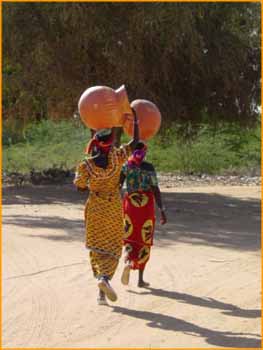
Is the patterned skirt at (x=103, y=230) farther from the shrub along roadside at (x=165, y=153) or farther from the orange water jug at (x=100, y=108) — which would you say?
the shrub along roadside at (x=165, y=153)

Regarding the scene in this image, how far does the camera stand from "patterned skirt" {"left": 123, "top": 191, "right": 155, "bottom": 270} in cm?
715

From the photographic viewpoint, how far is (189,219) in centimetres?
1339

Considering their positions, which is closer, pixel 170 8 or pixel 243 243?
pixel 243 243

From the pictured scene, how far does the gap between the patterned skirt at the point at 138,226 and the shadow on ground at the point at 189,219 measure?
2.99 m

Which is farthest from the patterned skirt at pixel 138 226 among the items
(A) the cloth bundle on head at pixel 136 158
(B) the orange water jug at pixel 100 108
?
(B) the orange water jug at pixel 100 108

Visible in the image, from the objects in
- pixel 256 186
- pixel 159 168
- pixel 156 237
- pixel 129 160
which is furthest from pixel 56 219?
pixel 159 168

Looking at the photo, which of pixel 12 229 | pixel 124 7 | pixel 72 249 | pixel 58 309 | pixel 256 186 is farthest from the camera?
pixel 256 186

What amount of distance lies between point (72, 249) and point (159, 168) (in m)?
20.1

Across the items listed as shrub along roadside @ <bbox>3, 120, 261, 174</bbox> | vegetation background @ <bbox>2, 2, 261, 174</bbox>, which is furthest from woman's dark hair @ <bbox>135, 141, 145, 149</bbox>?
shrub along roadside @ <bbox>3, 120, 261, 174</bbox>

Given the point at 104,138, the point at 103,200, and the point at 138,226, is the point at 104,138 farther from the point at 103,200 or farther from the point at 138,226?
the point at 138,226

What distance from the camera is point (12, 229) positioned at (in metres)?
11.4

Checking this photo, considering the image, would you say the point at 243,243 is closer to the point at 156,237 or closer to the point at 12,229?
the point at 156,237

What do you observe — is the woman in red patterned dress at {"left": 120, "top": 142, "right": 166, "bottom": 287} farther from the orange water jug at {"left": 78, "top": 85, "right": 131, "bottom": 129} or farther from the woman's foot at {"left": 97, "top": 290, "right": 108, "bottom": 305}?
the orange water jug at {"left": 78, "top": 85, "right": 131, "bottom": 129}

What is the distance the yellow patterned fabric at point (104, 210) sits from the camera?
252 inches
